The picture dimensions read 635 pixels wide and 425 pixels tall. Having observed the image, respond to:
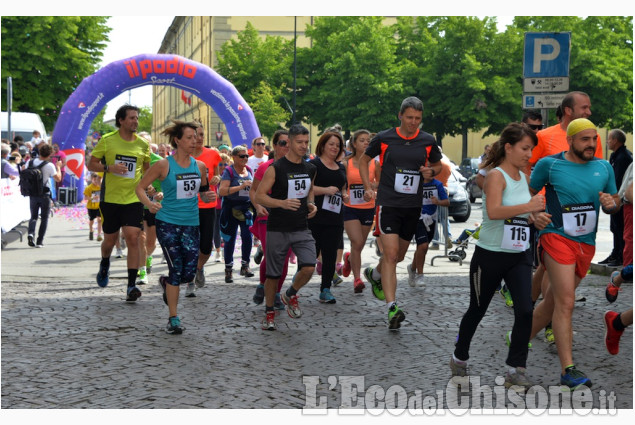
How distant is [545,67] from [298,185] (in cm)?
480

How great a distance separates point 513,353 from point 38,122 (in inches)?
1237

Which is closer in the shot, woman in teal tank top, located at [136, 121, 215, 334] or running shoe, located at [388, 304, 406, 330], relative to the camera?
running shoe, located at [388, 304, 406, 330]

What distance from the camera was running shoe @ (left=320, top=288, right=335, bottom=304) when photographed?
9.27 metres

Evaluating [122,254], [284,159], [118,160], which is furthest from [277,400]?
[122,254]

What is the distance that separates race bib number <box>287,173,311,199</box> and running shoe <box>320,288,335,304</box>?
1.68 meters

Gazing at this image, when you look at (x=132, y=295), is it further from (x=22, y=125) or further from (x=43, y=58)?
(x=43, y=58)

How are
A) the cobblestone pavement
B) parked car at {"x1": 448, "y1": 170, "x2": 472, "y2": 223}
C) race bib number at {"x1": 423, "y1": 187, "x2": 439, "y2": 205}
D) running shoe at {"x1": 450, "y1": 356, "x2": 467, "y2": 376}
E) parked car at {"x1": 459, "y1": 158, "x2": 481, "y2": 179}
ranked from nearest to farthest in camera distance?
the cobblestone pavement < running shoe at {"x1": 450, "y1": 356, "x2": 467, "y2": 376} < race bib number at {"x1": 423, "y1": 187, "x2": 439, "y2": 205} < parked car at {"x1": 448, "y1": 170, "x2": 472, "y2": 223} < parked car at {"x1": 459, "y1": 158, "x2": 481, "y2": 179}

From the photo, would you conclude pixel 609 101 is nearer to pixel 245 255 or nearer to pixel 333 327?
pixel 245 255

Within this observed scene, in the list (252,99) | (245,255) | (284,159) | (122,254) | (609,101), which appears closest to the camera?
(284,159)

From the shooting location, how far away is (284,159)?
7852 mm

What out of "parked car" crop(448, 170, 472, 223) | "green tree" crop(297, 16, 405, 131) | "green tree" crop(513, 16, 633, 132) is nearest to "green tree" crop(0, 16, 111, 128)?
"green tree" crop(297, 16, 405, 131)

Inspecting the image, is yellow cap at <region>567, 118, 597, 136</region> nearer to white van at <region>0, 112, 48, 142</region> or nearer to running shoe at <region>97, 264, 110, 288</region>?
running shoe at <region>97, 264, 110, 288</region>

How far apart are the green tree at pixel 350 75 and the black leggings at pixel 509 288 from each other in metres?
42.8

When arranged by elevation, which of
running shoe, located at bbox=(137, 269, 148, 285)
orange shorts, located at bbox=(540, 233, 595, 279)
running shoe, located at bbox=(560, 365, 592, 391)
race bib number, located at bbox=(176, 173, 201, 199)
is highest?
race bib number, located at bbox=(176, 173, 201, 199)
